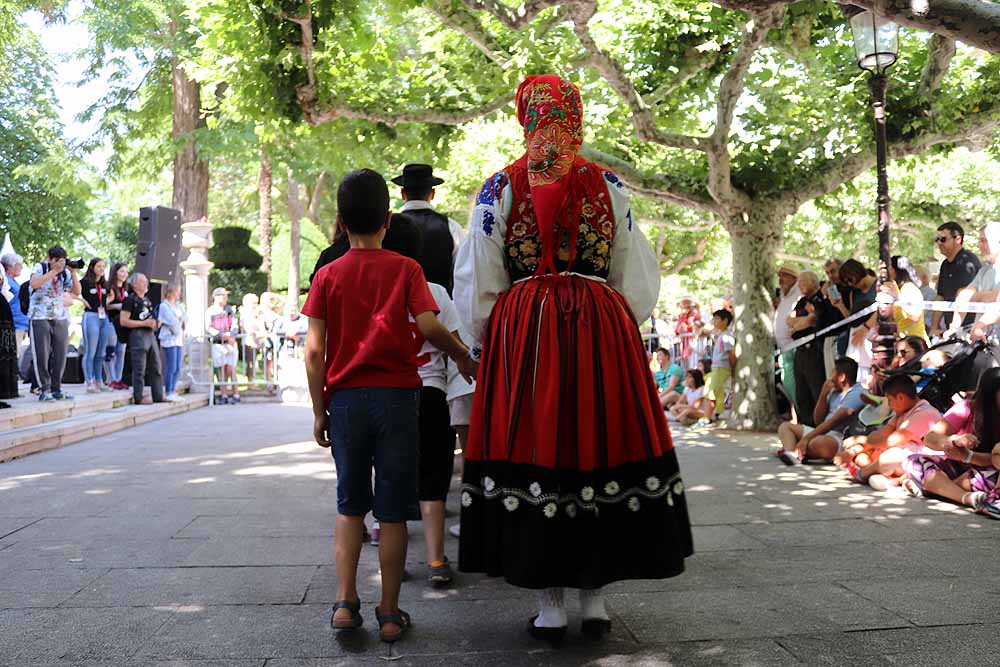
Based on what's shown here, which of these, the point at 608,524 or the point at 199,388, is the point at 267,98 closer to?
the point at 199,388

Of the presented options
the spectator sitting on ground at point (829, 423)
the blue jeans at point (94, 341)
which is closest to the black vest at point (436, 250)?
the spectator sitting on ground at point (829, 423)

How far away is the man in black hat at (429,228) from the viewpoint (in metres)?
5.29

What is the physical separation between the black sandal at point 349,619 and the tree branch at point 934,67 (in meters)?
9.83

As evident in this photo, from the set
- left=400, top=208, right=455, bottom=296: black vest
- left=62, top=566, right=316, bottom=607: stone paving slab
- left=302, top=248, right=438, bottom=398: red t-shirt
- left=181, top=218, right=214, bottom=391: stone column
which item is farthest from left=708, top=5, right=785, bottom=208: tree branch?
left=181, top=218, right=214, bottom=391: stone column

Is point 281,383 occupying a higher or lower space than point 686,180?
lower

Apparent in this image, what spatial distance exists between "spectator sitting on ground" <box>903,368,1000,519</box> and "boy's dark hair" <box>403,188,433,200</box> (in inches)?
149

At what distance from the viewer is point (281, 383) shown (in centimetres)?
1955

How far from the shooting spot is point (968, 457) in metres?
6.56

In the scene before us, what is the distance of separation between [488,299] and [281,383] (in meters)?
16.1

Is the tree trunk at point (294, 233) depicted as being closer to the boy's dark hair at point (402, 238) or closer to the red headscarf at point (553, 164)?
the boy's dark hair at point (402, 238)

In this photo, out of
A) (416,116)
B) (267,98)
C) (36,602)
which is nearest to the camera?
(36,602)

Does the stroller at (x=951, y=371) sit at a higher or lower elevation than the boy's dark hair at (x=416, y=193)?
lower

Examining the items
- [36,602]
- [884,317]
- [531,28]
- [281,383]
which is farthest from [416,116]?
[36,602]

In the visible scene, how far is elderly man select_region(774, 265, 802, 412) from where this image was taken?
11.7 metres
